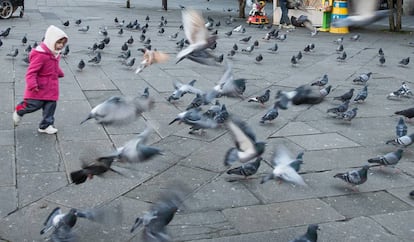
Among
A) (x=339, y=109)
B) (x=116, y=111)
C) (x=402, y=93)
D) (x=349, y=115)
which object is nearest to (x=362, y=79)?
(x=402, y=93)

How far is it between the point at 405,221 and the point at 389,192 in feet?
1.96

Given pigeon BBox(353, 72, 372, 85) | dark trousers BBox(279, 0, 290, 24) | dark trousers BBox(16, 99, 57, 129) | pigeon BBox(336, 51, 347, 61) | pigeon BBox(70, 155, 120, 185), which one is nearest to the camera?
pigeon BBox(70, 155, 120, 185)

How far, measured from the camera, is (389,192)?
4695 millimetres

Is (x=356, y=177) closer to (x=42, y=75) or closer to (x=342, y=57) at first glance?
(x=42, y=75)

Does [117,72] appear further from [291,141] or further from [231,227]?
[231,227]

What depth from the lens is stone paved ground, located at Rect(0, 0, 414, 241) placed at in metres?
4.00

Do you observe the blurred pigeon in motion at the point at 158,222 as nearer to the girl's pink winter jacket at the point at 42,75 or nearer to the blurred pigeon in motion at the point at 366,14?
the blurred pigeon in motion at the point at 366,14

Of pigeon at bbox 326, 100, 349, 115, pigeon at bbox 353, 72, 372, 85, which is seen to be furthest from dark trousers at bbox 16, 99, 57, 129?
pigeon at bbox 353, 72, 372, 85

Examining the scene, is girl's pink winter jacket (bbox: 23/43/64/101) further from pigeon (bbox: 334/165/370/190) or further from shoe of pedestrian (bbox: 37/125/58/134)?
pigeon (bbox: 334/165/370/190)

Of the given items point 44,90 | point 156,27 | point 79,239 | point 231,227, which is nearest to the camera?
point 79,239

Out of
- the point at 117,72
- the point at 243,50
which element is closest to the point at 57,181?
the point at 117,72

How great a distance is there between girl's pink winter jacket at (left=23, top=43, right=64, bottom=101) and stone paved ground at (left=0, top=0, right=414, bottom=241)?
470 mm

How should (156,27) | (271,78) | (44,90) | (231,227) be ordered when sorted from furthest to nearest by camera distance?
(156,27) < (271,78) < (44,90) < (231,227)

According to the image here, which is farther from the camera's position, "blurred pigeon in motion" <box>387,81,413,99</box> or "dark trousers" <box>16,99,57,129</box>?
"blurred pigeon in motion" <box>387,81,413,99</box>
